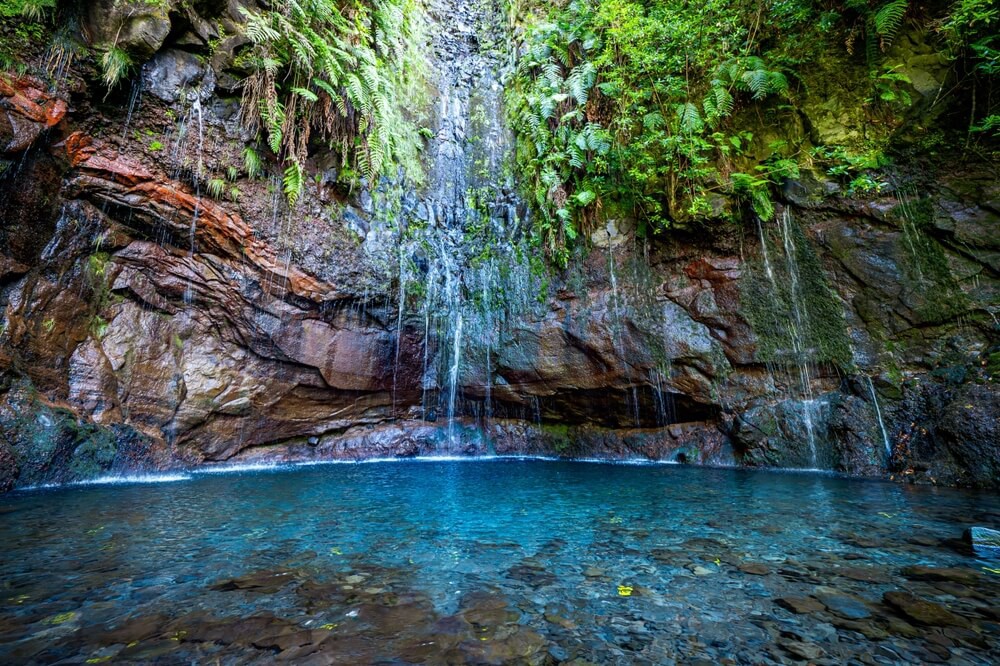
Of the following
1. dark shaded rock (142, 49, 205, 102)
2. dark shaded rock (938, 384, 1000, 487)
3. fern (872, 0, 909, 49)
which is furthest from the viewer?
dark shaded rock (142, 49, 205, 102)

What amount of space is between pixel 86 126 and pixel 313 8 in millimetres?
4272

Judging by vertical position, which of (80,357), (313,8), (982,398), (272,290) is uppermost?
(313,8)

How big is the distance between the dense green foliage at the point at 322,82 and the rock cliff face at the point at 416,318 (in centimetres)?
56

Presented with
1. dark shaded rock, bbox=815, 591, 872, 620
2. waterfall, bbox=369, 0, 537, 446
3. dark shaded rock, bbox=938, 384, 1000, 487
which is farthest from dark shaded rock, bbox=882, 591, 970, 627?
waterfall, bbox=369, 0, 537, 446

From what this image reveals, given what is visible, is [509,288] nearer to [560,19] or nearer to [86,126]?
[560,19]

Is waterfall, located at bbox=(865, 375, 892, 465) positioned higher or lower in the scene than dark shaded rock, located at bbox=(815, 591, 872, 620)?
higher

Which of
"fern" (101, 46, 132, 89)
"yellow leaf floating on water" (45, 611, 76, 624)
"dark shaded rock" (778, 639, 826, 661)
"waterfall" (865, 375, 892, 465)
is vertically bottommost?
"dark shaded rock" (778, 639, 826, 661)

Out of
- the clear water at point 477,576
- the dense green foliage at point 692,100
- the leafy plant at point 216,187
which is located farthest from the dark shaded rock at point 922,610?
Result: the leafy plant at point 216,187

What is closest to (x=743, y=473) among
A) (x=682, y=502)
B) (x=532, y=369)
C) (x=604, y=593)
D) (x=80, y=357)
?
(x=682, y=502)

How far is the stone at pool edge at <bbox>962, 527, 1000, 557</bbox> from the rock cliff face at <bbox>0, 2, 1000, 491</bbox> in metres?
3.63

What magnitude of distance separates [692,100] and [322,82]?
292 inches

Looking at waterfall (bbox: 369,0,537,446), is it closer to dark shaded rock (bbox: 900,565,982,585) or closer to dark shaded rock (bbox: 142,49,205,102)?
dark shaded rock (bbox: 142,49,205,102)

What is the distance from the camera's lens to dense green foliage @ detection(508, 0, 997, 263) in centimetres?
765

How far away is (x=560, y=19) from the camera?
437 inches
